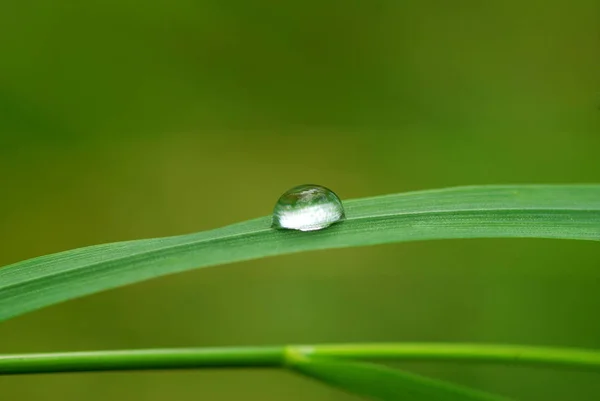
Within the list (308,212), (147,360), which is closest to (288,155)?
(308,212)

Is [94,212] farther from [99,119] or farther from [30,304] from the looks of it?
[30,304]

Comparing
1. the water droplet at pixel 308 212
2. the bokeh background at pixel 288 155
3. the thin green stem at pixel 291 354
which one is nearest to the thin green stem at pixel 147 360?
the thin green stem at pixel 291 354

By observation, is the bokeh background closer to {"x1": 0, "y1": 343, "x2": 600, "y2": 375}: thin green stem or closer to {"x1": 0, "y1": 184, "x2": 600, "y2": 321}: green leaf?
{"x1": 0, "y1": 184, "x2": 600, "y2": 321}: green leaf

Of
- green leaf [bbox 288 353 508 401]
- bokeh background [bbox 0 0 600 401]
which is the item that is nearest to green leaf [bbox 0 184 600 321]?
green leaf [bbox 288 353 508 401]

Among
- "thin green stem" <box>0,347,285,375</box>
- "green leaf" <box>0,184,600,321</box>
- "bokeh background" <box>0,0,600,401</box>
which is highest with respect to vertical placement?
"bokeh background" <box>0,0,600,401</box>

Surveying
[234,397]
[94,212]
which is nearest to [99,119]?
[94,212]

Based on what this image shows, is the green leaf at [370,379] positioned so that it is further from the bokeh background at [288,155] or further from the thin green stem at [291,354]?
the bokeh background at [288,155]
